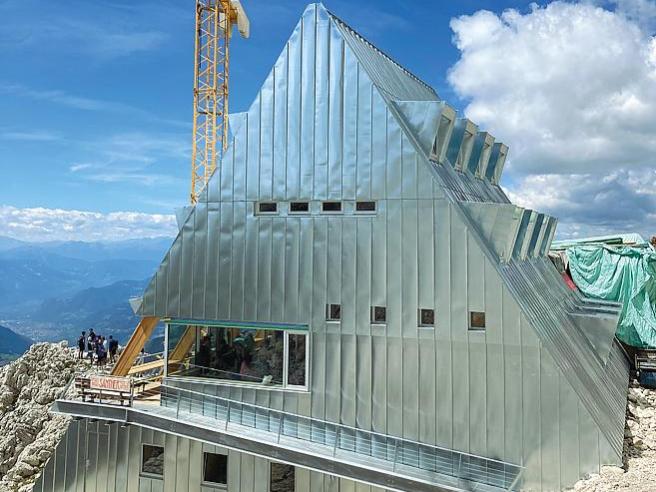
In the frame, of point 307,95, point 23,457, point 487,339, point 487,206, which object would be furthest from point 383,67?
point 23,457

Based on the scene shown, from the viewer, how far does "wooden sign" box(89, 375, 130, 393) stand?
17406 mm

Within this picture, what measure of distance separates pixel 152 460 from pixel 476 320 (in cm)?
1138

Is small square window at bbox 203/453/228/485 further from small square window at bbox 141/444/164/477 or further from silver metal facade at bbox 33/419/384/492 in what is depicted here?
small square window at bbox 141/444/164/477

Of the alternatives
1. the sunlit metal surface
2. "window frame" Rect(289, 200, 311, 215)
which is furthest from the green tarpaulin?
"window frame" Rect(289, 200, 311, 215)

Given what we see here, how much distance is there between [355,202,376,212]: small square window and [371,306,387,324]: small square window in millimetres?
2983

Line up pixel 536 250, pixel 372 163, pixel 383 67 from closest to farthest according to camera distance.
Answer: pixel 372 163, pixel 383 67, pixel 536 250

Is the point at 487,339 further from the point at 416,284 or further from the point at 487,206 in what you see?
Answer: the point at 487,206

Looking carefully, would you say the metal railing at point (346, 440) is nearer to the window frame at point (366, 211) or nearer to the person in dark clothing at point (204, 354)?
the person in dark clothing at point (204, 354)

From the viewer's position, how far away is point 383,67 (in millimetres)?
21078

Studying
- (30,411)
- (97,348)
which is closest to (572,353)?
(97,348)

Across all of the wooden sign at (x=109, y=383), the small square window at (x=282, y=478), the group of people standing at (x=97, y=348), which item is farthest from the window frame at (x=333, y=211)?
the group of people standing at (x=97, y=348)

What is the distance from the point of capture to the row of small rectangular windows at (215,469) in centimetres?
1694

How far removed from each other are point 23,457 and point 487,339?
2352 cm

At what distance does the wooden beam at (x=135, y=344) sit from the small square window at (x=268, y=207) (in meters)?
5.36
